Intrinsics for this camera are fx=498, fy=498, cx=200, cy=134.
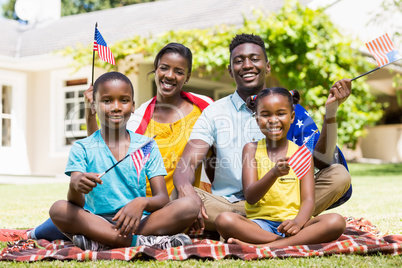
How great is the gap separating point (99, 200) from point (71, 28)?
12009 millimetres

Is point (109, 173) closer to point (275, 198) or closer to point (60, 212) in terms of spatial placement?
point (60, 212)

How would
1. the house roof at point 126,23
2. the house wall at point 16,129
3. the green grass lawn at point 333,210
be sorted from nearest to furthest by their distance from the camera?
the green grass lawn at point 333,210
the house roof at point 126,23
the house wall at point 16,129

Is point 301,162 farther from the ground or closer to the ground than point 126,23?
closer to the ground

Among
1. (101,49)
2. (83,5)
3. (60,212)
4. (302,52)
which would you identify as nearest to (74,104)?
(302,52)

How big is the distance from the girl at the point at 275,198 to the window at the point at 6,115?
406 inches

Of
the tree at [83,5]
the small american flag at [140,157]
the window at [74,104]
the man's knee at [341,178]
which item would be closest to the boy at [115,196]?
the small american flag at [140,157]

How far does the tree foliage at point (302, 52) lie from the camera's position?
8742mm

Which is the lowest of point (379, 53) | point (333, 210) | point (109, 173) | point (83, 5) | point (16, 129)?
point (333, 210)

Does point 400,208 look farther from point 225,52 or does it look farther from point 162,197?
point 225,52

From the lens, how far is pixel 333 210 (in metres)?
4.85

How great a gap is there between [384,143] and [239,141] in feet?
50.2

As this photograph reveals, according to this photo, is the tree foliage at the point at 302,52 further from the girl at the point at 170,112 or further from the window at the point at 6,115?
the girl at the point at 170,112

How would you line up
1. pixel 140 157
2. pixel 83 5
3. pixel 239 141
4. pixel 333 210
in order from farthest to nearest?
1. pixel 83 5
2. pixel 333 210
3. pixel 239 141
4. pixel 140 157

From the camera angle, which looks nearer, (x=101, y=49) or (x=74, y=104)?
(x=101, y=49)
